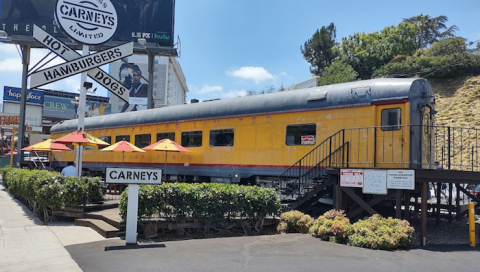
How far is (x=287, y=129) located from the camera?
11453 mm

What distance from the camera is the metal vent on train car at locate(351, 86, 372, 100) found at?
9.96m

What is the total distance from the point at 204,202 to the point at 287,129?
Result: 382cm

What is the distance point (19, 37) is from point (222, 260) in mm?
23475

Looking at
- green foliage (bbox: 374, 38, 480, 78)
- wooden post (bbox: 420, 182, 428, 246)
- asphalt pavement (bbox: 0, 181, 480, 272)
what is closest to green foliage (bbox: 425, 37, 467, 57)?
green foliage (bbox: 374, 38, 480, 78)

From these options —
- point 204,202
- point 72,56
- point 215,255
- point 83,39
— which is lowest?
point 215,255

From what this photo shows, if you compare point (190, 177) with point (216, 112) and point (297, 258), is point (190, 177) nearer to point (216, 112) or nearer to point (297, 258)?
point (216, 112)

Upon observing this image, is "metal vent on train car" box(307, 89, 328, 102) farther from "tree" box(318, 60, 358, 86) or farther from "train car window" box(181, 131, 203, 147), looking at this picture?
"tree" box(318, 60, 358, 86)

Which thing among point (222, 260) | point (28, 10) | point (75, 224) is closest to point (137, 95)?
point (28, 10)

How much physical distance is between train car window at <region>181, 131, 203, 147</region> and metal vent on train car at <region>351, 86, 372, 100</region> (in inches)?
227

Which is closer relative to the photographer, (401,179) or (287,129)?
(401,179)

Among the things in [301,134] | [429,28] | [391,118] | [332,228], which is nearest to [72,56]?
[301,134]

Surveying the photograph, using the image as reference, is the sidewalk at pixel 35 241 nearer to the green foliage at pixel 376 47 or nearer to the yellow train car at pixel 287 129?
the yellow train car at pixel 287 129

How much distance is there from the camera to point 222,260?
6516 mm

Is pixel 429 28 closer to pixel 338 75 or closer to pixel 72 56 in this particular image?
pixel 338 75
